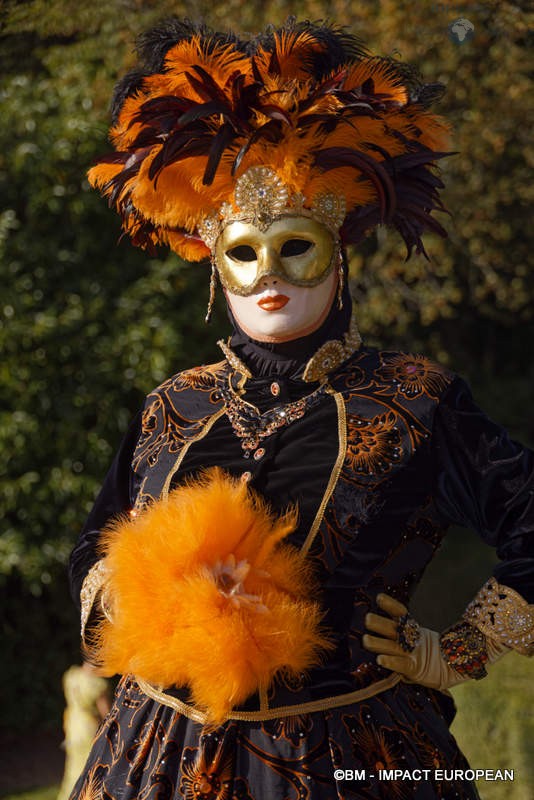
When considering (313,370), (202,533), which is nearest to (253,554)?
(202,533)

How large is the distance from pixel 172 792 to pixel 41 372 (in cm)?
321

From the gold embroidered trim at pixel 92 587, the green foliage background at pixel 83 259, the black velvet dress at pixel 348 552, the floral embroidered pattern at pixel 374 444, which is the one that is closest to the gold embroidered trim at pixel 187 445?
the black velvet dress at pixel 348 552

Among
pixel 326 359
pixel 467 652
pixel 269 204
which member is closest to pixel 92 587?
pixel 326 359

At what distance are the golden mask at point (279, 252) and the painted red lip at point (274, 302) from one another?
4 cm

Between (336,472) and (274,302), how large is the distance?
15.8 inches

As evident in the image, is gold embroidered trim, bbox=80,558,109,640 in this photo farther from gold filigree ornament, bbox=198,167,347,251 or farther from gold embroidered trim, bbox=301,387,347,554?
gold filigree ornament, bbox=198,167,347,251

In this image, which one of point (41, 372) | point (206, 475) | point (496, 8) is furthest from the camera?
point (496, 8)

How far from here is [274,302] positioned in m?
2.21

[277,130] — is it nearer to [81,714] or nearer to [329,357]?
[329,357]

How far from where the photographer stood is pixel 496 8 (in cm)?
527

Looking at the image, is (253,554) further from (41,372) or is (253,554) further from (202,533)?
(41,372)

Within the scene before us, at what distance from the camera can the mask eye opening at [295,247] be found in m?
2.23

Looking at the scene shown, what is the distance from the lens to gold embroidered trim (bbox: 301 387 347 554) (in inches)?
81.8

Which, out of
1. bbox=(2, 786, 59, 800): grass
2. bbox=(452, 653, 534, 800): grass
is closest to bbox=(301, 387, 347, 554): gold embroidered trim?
bbox=(452, 653, 534, 800): grass
